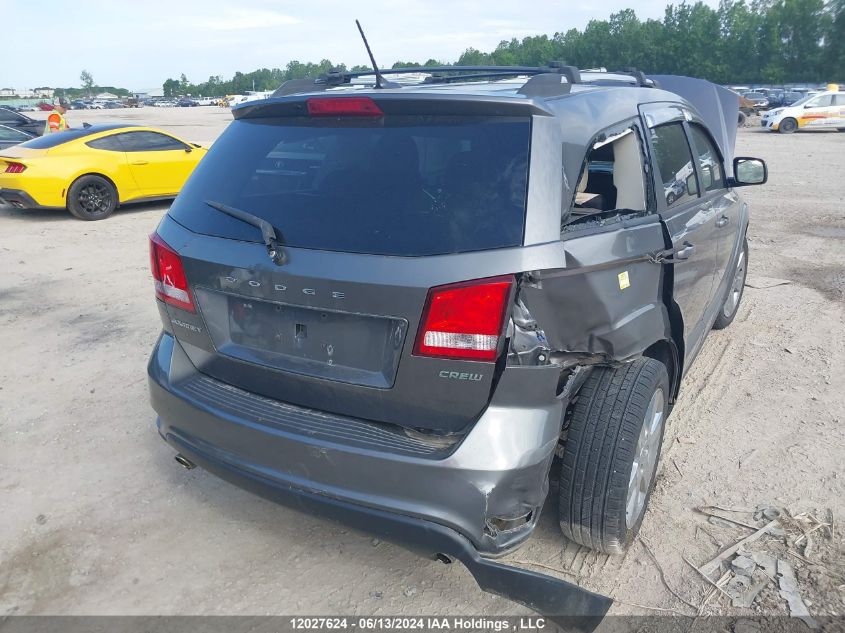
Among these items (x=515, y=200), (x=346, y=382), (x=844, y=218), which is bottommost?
(x=844, y=218)

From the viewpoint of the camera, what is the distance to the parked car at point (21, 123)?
63.9 ft

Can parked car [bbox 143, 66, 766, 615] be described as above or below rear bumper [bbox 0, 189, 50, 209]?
above

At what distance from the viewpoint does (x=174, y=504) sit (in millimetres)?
3318

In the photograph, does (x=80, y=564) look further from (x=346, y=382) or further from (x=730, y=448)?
(x=730, y=448)

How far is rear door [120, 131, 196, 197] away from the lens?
1141cm

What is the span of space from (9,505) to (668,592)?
3029mm

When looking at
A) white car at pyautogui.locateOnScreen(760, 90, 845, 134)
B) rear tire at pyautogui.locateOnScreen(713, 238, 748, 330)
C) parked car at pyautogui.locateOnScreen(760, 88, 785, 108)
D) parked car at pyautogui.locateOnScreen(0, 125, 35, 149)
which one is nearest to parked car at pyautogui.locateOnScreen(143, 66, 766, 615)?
rear tire at pyautogui.locateOnScreen(713, 238, 748, 330)

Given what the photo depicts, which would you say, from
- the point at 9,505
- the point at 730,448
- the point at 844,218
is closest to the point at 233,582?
the point at 9,505

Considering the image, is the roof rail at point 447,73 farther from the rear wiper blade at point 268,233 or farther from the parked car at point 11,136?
the parked car at point 11,136

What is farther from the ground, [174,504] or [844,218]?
[174,504]

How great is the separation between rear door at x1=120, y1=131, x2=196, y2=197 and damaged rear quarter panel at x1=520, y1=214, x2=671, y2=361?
10.2m

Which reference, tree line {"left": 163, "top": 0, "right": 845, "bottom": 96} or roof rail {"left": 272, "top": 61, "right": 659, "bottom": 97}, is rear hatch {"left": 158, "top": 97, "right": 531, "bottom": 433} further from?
tree line {"left": 163, "top": 0, "right": 845, "bottom": 96}

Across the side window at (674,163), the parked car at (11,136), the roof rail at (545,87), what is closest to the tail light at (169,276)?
the roof rail at (545,87)

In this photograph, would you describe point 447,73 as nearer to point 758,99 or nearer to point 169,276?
point 169,276
